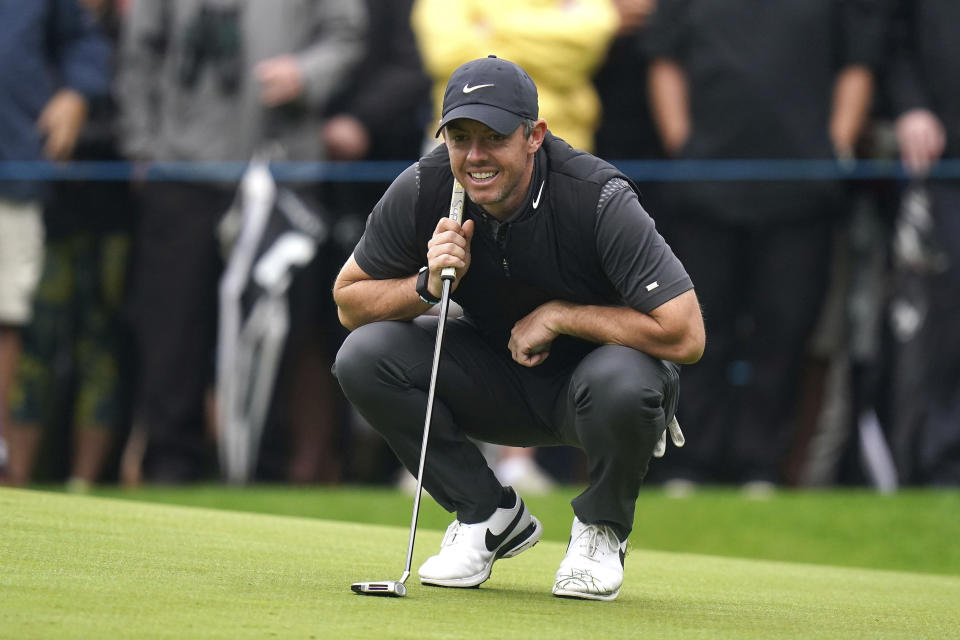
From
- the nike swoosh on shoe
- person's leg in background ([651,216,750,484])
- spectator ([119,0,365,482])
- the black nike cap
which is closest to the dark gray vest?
the black nike cap

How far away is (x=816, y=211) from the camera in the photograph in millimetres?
7695

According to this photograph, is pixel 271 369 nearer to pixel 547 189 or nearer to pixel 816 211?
pixel 816 211

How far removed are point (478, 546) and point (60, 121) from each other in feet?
15.0

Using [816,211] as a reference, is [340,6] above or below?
above

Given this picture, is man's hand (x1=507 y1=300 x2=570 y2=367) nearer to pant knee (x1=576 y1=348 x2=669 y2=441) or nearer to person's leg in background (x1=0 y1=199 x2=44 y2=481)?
pant knee (x1=576 y1=348 x2=669 y2=441)

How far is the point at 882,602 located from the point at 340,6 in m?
4.62

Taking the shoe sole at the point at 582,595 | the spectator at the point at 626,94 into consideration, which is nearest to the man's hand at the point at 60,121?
the spectator at the point at 626,94

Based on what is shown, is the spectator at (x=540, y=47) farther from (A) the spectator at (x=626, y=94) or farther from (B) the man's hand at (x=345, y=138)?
(B) the man's hand at (x=345, y=138)

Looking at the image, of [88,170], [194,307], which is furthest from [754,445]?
[88,170]

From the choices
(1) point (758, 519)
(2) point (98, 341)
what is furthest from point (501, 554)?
(2) point (98, 341)

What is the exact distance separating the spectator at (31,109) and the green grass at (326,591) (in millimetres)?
2490

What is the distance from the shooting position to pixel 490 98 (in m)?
4.04

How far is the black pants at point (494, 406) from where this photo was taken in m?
4.17

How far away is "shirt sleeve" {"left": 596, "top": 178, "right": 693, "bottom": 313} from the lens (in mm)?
4113
